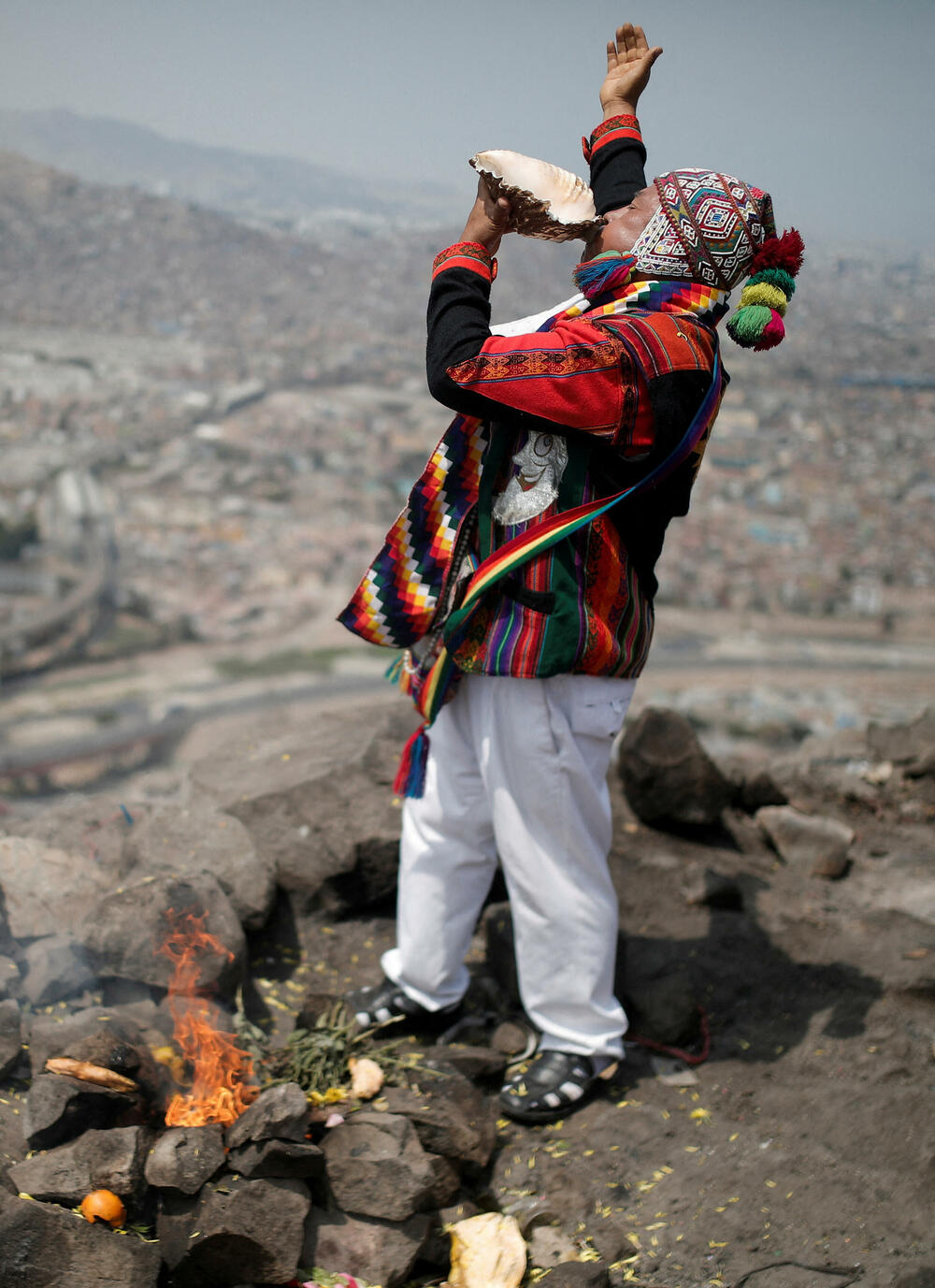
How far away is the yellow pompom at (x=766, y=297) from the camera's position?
170cm

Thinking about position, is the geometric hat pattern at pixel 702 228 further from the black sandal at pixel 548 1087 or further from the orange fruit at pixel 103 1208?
the orange fruit at pixel 103 1208

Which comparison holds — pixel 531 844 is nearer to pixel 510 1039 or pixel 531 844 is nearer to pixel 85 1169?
pixel 510 1039

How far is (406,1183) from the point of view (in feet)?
5.52

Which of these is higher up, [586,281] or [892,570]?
[586,281]

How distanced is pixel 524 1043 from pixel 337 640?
20457 millimetres

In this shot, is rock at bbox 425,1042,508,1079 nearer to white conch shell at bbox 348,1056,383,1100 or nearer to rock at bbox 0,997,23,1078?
white conch shell at bbox 348,1056,383,1100

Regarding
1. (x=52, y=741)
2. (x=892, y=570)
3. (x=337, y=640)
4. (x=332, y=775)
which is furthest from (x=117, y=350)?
(x=332, y=775)

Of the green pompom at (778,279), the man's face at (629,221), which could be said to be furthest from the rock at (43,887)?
the green pompom at (778,279)

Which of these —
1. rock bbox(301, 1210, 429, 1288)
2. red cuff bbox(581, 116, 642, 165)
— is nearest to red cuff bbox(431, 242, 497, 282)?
red cuff bbox(581, 116, 642, 165)

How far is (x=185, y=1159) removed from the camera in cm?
164

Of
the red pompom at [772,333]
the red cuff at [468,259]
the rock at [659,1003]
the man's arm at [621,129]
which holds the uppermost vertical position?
the man's arm at [621,129]

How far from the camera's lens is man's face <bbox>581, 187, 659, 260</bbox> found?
179 cm

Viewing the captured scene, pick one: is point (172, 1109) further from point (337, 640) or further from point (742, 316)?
point (337, 640)

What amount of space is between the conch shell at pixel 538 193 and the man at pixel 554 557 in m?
0.04
